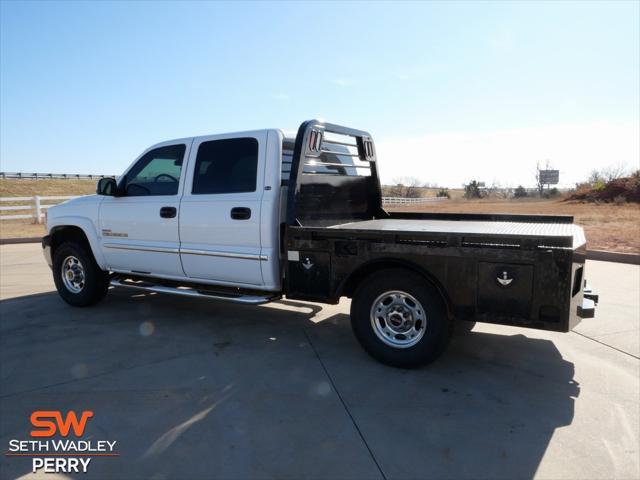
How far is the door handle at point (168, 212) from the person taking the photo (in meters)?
5.27

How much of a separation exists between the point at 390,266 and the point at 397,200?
33.5 m

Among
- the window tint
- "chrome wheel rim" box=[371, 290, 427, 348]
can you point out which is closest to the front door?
the window tint

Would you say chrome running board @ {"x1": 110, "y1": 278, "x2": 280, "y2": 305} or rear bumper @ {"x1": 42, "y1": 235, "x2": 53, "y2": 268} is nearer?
chrome running board @ {"x1": 110, "y1": 278, "x2": 280, "y2": 305}

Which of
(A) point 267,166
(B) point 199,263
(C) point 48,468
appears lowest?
(C) point 48,468

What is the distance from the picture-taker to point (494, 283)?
361 centimetres

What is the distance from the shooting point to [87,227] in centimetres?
605

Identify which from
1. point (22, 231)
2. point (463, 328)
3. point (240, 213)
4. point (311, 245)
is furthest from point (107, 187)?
point (22, 231)

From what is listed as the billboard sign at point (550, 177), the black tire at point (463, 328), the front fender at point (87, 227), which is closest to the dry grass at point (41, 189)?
the front fender at point (87, 227)

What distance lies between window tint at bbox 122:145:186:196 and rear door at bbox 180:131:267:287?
0.80 feet

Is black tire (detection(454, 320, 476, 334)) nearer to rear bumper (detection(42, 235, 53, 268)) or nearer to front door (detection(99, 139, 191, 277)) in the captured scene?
front door (detection(99, 139, 191, 277))

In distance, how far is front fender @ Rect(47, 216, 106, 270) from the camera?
235 inches

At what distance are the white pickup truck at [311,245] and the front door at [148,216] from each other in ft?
0.06

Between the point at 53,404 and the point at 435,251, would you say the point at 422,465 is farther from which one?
the point at 53,404

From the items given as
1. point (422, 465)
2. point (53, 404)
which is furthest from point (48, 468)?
point (422, 465)
